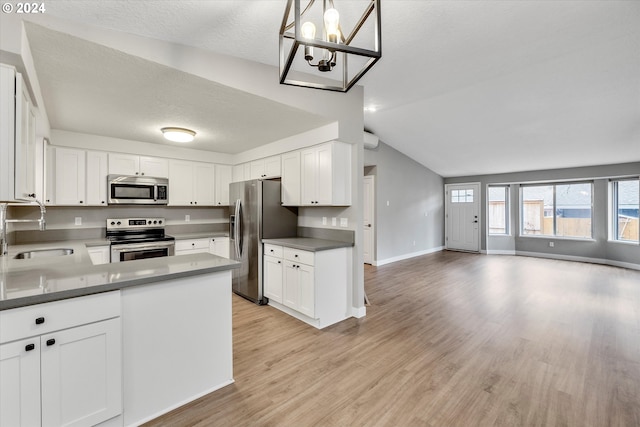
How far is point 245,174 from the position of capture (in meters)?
4.93

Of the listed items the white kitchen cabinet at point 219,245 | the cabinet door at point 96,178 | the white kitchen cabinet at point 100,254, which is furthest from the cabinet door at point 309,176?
the cabinet door at point 96,178

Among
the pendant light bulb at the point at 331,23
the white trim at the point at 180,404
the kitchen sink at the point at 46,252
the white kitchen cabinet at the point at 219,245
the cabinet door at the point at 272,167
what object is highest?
the pendant light bulb at the point at 331,23

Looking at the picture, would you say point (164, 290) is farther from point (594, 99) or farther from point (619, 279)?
point (619, 279)

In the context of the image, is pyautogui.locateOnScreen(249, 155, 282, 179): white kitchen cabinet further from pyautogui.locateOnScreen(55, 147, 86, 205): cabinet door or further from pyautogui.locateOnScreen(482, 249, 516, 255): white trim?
pyautogui.locateOnScreen(482, 249, 516, 255): white trim

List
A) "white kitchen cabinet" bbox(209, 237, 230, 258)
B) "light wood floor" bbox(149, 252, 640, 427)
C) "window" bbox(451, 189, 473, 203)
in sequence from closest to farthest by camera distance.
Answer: "light wood floor" bbox(149, 252, 640, 427)
"white kitchen cabinet" bbox(209, 237, 230, 258)
"window" bbox(451, 189, 473, 203)

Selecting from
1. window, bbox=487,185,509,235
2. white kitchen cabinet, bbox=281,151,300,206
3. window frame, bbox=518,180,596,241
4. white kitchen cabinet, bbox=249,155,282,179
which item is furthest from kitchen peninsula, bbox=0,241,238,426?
window frame, bbox=518,180,596,241

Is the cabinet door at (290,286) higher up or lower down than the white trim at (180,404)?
higher up

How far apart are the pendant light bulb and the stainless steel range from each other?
3823 mm

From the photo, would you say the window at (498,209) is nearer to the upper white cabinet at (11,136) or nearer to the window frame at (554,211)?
the window frame at (554,211)

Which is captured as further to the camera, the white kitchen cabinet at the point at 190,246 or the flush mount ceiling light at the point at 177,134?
the white kitchen cabinet at the point at 190,246

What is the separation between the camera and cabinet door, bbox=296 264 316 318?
3094mm

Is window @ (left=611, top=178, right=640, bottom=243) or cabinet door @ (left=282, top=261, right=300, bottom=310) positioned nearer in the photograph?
cabinet door @ (left=282, top=261, right=300, bottom=310)

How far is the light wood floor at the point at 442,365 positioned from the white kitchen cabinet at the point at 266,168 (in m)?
1.95

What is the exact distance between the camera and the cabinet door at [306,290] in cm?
309
